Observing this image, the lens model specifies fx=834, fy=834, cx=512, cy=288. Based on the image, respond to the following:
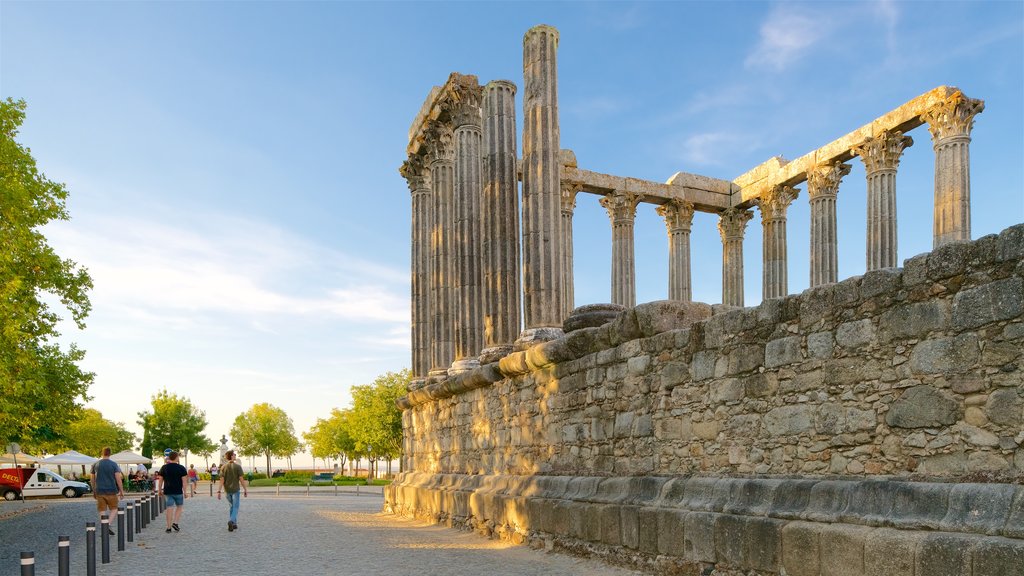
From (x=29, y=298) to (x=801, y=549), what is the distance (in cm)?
1955

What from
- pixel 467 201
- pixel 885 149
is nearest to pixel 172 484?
pixel 467 201

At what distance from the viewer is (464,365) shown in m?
17.5

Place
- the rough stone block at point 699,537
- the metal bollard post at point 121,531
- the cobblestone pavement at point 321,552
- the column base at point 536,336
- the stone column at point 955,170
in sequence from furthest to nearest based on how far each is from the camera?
the stone column at point 955,170, the column base at point 536,336, the metal bollard post at point 121,531, the cobblestone pavement at point 321,552, the rough stone block at point 699,537

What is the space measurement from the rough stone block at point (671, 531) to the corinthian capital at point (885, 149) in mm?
16525

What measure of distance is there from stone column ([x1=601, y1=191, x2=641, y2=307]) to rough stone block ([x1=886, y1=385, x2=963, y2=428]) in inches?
830

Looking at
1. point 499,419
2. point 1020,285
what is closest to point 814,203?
point 499,419

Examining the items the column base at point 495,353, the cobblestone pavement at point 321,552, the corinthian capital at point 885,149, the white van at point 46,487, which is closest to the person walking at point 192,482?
the white van at point 46,487

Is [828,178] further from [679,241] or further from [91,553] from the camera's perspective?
[91,553]

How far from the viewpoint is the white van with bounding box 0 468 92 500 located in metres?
32.8

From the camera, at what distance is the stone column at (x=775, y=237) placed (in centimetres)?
2722

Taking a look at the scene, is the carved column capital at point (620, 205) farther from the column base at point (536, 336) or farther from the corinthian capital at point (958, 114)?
the column base at point (536, 336)

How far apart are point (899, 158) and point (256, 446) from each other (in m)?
72.1

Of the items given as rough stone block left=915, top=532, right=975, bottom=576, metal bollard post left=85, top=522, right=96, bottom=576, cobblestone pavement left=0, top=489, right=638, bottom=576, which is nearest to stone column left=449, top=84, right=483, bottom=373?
cobblestone pavement left=0, top=489, right=638, bottom=576

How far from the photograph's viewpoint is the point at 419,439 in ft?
63.8
